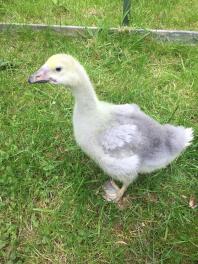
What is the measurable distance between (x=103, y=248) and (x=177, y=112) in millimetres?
1254

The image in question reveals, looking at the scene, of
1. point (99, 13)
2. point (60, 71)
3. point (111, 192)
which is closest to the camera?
point (60, 71)

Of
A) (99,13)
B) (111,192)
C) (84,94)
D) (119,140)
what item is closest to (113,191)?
(111,192)

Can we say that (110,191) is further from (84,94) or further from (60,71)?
(60,71)

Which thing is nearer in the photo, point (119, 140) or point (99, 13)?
point (119, 140)

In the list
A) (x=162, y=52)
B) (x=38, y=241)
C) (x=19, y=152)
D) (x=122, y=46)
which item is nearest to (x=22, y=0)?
(x=122, y=46)

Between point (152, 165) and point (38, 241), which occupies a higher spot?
point (152, 165)

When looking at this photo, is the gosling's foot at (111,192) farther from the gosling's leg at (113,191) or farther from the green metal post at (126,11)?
the green metal post at (126,11)

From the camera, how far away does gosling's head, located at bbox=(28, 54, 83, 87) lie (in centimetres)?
229

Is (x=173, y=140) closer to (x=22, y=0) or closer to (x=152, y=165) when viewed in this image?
(x=152, y=165)

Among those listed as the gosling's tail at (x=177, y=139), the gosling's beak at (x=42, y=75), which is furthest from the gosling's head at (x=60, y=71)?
the gosling's tail at (x=177, y=139)

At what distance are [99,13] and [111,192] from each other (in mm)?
2076

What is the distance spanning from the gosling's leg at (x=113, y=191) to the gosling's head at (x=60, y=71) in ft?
2.46

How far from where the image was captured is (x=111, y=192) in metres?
2.73

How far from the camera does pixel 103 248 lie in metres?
2.51
